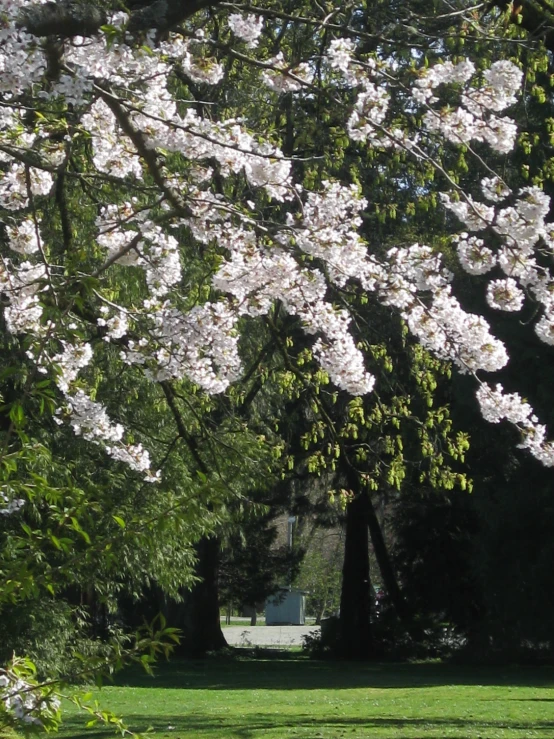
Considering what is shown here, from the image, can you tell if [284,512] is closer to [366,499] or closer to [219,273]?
[366,499]

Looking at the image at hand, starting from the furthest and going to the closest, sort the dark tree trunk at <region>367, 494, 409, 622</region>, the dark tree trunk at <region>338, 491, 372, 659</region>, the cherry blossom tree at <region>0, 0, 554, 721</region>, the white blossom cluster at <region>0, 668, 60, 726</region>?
the dark tree trunk at <region>367, 494, 409, 622</region>, the dark tree trunk at <region>338, 491, 372, 659</region>, the cherry blossom tree at <region>0, 0, 554, 721</region>, the white blossom cluster at <region>0, 668, 60, 726</region>

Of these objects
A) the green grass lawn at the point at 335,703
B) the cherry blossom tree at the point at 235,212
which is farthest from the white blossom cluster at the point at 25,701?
the green grass lawn at the point at 335,703

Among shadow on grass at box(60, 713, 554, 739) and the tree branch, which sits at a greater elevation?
the tree branch

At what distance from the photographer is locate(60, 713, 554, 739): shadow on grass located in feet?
34.2

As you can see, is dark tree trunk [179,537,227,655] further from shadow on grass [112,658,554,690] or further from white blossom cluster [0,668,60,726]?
white blossom cluster [0,668,60,726]

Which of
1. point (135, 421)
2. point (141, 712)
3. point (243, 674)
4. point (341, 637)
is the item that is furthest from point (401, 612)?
point (135, 421)

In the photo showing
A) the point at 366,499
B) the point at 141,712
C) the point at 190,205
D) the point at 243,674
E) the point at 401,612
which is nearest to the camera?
the point at 190,205

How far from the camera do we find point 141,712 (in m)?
13.2

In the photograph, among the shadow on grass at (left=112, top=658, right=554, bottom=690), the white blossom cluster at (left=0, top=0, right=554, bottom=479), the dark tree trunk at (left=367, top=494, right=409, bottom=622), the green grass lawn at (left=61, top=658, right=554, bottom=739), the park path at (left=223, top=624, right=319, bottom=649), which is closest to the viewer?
the white blossom cluster at (left=0, top=0, right=554, bottom=479)

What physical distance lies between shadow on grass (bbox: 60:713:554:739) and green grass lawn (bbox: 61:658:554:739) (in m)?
0.01

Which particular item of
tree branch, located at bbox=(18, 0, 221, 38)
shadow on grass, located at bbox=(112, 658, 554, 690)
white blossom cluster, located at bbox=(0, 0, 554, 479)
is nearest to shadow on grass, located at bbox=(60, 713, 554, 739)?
shadow on grass, located at bbox=(112, 658, 554, 690)

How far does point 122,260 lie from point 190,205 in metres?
0.72

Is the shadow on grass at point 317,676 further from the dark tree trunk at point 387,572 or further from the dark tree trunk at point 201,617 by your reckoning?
the dark tree trunk at point 387,572

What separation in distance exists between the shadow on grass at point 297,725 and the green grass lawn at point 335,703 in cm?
1
